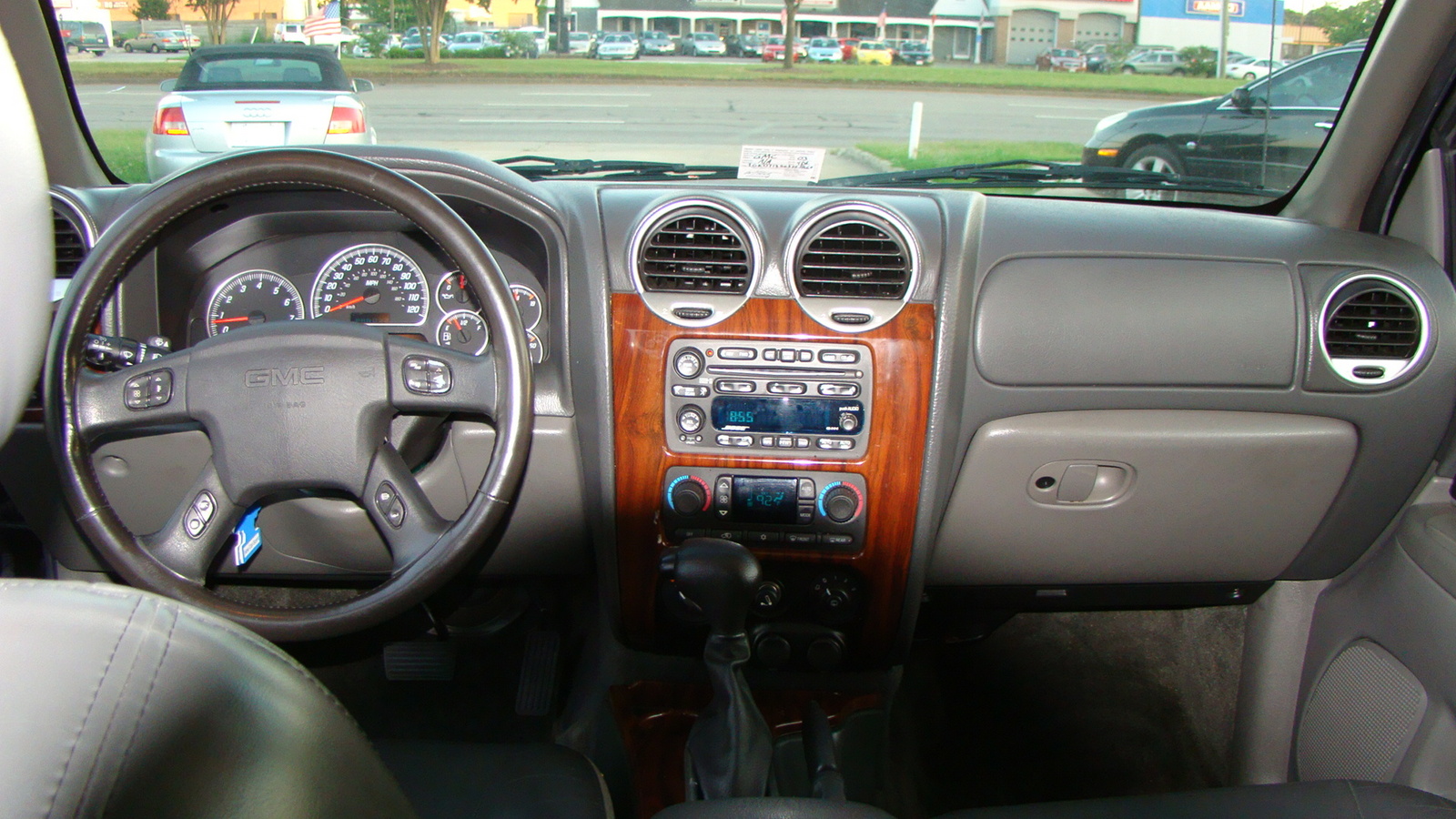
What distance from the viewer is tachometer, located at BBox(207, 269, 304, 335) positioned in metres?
2.05

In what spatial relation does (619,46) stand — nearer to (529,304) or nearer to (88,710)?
(529,304)

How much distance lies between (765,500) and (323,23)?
4.50 ft

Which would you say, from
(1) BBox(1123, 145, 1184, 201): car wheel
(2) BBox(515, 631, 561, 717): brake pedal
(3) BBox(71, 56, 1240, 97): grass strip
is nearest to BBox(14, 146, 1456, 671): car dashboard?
(1) BBox(1123, 145, 1184, 201): car wheel

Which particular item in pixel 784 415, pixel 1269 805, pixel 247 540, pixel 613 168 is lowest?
pixel 1269 805

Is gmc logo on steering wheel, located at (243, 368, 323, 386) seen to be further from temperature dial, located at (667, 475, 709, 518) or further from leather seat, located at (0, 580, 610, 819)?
leather seat, located at (0, 580, 610, 819)

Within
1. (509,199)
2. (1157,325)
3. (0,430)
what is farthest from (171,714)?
(1157,325)

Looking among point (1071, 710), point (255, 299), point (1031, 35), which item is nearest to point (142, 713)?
point (255, 299)

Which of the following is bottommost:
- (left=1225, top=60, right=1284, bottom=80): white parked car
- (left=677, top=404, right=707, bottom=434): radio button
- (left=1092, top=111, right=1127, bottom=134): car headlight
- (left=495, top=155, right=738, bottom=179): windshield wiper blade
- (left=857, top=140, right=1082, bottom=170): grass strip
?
(left=677, top=404, right=707, bottom=434): radio button

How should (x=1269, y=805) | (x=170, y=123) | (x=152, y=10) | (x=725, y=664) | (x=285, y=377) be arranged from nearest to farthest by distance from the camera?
1. (x=1269, y=805)
2. (x=285, y=377)
3. (x=725, y=664)
4. (x=152, y=10)
5. (x=170, y=123)

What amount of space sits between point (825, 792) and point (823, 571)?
1.63 feet

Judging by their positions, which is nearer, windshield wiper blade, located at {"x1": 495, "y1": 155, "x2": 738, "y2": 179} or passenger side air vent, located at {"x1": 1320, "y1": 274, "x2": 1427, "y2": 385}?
passenger side air vent, located at {"x1": 1320, "y1": 274, "x2": 1427, "y2": 385}

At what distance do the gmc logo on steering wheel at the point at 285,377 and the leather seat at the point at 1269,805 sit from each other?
1.18 metres

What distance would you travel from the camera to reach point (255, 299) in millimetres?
2061

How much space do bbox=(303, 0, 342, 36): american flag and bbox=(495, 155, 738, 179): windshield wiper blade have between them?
44 cm
